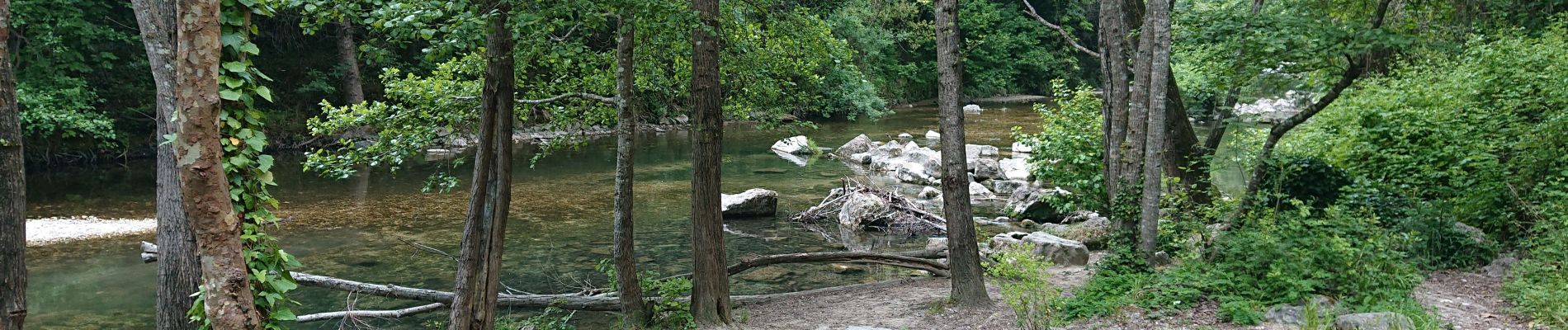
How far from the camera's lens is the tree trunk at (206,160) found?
3693 millimetres

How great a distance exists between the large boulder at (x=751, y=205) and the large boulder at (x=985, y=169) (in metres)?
5.46

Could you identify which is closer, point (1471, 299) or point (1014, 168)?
point (1471, 299)

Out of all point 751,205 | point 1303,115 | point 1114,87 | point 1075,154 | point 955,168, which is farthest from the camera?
point 751,205

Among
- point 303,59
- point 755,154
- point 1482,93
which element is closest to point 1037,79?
point 755,154

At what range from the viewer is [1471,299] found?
684 centimetres

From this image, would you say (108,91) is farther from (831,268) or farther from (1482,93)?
(1482,93)

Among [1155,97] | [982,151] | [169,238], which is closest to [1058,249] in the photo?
[1155,97]

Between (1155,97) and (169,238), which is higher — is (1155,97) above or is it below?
above

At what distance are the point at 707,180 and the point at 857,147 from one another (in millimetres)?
16331

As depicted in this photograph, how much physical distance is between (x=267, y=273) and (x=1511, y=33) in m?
13.8

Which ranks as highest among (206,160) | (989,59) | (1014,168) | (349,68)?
(989,59)

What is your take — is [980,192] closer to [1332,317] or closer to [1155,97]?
[1155,97]

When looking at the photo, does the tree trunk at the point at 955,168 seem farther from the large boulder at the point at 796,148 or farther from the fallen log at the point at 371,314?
the large boulder at the point at 796,148

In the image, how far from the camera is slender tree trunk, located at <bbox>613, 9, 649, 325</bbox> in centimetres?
Result: 719
